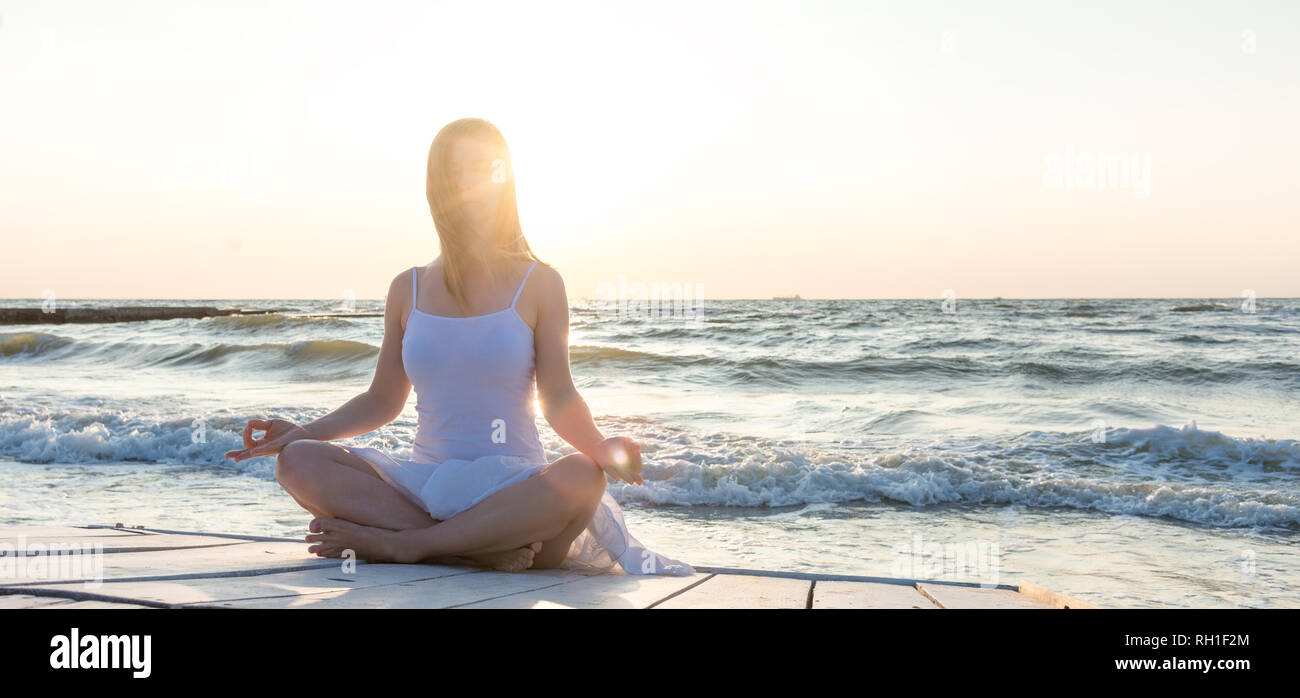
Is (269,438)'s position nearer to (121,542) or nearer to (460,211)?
(121,542)

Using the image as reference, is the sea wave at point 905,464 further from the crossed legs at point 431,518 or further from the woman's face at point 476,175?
the woman's face at point 476,175

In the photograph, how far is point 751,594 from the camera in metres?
2.51

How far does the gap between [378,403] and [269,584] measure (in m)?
0.96

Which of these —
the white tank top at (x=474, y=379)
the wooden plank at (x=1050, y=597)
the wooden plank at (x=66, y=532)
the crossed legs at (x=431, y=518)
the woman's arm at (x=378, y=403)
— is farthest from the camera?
the wooden plank at (x=66, y=532)

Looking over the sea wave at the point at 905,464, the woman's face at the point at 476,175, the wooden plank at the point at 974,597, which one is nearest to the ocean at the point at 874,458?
the sea wave at the point at 905,464

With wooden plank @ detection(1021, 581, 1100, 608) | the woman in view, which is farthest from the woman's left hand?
wooden plank @ detection(1021, 581, 1100, 608)

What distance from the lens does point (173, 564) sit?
2.77m

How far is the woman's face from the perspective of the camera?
297 cm

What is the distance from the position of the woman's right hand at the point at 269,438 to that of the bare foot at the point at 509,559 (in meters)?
0.74

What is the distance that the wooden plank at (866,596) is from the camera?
236 cm

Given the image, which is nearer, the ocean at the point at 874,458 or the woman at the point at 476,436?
the woman at the point at 476,436
